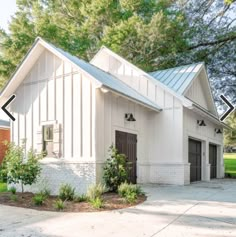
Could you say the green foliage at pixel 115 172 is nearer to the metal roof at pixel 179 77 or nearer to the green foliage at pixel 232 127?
the metal roof at pixel 179 77

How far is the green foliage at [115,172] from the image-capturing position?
35.3 feet

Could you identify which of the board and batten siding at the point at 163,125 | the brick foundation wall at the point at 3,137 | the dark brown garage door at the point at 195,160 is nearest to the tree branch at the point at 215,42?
the dark brown garage door at the point at 195,160

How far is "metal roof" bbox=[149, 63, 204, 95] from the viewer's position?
15.6m

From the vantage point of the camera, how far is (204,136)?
1797 cm

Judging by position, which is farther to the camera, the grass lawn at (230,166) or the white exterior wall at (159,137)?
the grass lawn at (230,166)

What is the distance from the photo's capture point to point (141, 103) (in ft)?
41.4

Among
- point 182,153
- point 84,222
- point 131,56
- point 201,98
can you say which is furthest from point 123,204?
point 131,56

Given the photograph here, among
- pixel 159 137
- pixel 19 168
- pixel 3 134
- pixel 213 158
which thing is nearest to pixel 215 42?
pixel 213 158

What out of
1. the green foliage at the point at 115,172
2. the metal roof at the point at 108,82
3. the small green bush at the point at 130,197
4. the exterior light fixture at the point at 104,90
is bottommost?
the small green bush at the point at 130,197

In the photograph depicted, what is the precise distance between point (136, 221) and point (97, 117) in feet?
15.9

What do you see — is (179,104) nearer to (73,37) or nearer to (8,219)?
(8,219)

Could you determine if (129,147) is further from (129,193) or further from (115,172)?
(129,193)

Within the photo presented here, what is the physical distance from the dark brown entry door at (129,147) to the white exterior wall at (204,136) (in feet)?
7.87

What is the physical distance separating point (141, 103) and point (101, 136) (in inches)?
94.1
